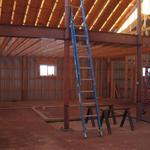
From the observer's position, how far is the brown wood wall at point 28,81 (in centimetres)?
1481

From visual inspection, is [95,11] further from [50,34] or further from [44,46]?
[50,34]

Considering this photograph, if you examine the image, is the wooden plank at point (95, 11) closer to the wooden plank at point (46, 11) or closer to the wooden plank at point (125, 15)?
the wooden plank at point (125, 15)

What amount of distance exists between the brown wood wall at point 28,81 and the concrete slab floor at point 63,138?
7.29 m

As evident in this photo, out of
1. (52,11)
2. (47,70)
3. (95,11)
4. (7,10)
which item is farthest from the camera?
(47,70)

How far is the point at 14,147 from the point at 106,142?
1917mm

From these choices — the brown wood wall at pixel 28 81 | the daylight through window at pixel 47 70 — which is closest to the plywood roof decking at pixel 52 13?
the brown wood wall at pixel 28 81

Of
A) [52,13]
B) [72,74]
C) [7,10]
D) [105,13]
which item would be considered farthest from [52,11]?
[72,74]

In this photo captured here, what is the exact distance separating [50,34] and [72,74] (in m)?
9.17

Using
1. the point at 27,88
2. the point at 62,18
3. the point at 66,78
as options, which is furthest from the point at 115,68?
the point at 66,78

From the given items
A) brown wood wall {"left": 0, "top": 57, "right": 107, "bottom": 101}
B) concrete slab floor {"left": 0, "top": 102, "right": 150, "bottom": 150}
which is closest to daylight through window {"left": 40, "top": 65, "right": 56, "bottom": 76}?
brown wood wall {"left": 0, "top": 57, "right": 107, "bottom": 101}

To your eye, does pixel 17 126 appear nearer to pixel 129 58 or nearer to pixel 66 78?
pixel 66 78

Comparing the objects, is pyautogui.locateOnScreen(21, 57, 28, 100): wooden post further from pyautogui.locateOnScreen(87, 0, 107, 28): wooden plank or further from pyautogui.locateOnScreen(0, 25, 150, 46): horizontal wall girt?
pyautogui.locateOnScreen(0, 25, 150, 46): horizontal wall girt

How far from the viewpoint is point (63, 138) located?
5965mm

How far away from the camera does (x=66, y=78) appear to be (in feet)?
22.2
